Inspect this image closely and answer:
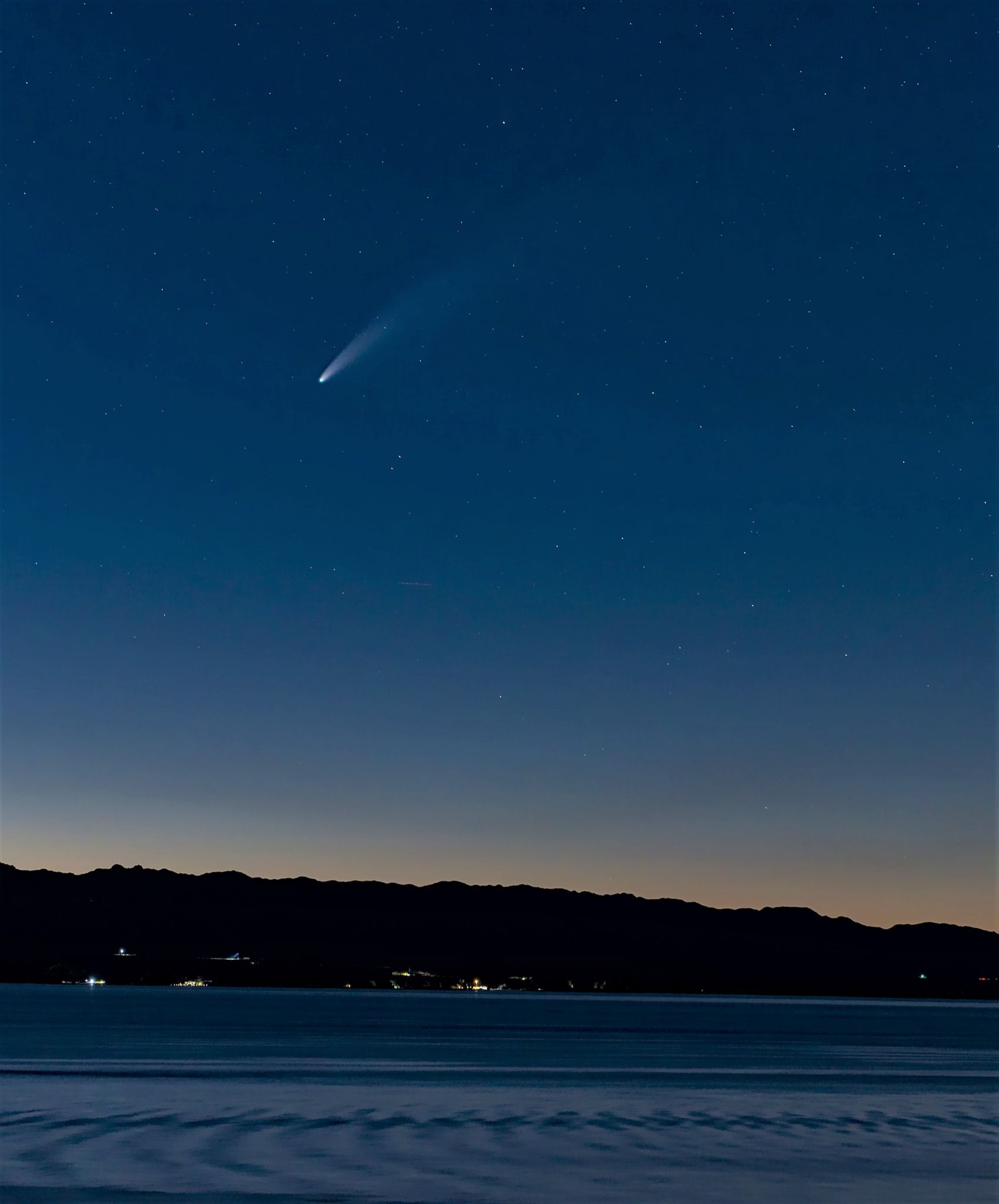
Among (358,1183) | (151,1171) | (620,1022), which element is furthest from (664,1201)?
(620,1022)

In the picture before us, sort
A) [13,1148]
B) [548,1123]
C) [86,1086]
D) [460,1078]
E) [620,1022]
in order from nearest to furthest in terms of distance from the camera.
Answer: [13,1148] < [548,1123] < [86,1086] < [460,1078] < [620,1022]

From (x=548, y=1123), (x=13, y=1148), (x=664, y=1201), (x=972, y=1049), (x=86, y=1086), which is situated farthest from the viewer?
(x=972, y=1049)

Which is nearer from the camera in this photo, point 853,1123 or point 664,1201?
point 664,1201

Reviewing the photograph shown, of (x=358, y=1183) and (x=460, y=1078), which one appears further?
(x=460, y=1078)

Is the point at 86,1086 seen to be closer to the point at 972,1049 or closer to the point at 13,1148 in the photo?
the point at 13,1148

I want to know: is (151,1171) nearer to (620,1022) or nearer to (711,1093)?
(711,1093)

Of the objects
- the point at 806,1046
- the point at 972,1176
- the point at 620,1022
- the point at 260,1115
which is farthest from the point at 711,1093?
the point at 620,1022
